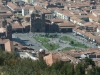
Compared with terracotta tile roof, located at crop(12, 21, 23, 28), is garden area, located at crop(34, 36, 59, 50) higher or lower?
lower

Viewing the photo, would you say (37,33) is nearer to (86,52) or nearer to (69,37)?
(69,37)

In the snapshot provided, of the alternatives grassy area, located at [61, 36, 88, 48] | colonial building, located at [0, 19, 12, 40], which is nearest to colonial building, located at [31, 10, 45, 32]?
grassy area, located at [61, 36, 88, 48]

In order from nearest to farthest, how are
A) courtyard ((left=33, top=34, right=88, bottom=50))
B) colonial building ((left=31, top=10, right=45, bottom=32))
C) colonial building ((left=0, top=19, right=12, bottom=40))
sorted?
courtyard ((left=33, top=34, right=88, bottom=50))
colonial building ((left=0, top=19, right=12, bottom=40))
colonial building ((left=31, top=10, right=45, bottom=32))

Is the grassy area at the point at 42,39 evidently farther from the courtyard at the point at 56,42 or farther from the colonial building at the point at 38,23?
the colonial building at the point at 38,23

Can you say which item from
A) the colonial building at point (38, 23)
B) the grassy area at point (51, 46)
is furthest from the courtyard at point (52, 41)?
the colonial building at point (38, 23)

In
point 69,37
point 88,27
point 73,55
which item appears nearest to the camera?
point 73,55

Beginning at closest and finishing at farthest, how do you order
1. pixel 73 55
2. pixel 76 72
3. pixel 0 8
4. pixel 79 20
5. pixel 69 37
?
1. pixel 76 72
2. pixel 73 55
3. pixel 69 37
4. pixel 79 20
5. pixel 0 8

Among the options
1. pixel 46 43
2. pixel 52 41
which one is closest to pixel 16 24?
pixel 52 41

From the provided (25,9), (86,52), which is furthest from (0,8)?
(86,52)

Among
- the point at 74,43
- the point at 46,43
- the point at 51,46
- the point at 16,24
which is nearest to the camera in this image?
the point at 51,46

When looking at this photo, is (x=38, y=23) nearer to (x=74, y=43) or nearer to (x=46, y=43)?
(x=46, y=43)

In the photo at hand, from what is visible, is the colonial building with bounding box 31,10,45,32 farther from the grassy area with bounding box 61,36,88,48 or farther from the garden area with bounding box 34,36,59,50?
the grassy area with bounding box 61,36,88,48
